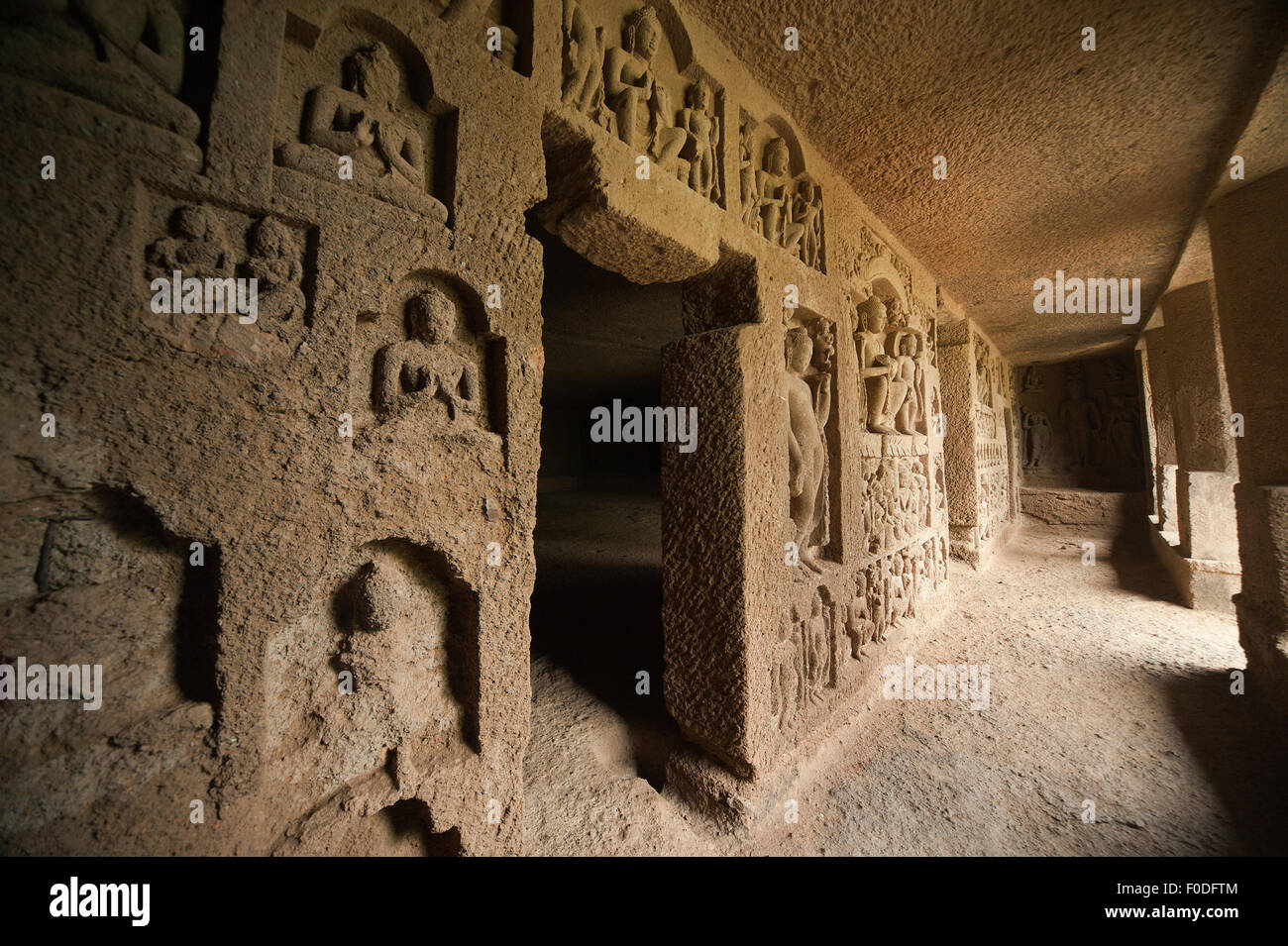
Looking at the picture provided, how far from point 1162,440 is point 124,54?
10.2 metres

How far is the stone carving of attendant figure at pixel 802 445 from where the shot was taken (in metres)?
2.65

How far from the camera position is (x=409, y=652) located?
1327 mm

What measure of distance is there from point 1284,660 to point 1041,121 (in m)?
3.16

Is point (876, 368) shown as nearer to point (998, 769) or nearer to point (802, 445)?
point (802, 445)

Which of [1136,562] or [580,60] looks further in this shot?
[1136,562]

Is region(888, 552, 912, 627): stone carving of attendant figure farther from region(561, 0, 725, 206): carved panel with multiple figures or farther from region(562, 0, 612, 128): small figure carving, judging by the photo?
region(562, 0, 612, 128): small figure carving

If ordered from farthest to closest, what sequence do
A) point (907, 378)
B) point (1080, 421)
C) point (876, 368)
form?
point (1080, 421) < point (907, 378) < point (876, 368)

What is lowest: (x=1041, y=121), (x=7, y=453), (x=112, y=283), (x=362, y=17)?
(x=7, y=453)

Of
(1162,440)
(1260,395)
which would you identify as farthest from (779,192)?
(1162,440)

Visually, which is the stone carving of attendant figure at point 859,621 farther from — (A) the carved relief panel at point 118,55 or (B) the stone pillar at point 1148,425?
(B) the stone pillar at point 1148,425

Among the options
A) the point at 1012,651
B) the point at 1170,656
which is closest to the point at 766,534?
the point at 1012,651

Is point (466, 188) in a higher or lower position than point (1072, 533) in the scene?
higher

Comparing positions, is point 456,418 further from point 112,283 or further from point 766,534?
point 766,534

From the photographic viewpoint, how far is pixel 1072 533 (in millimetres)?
8391
